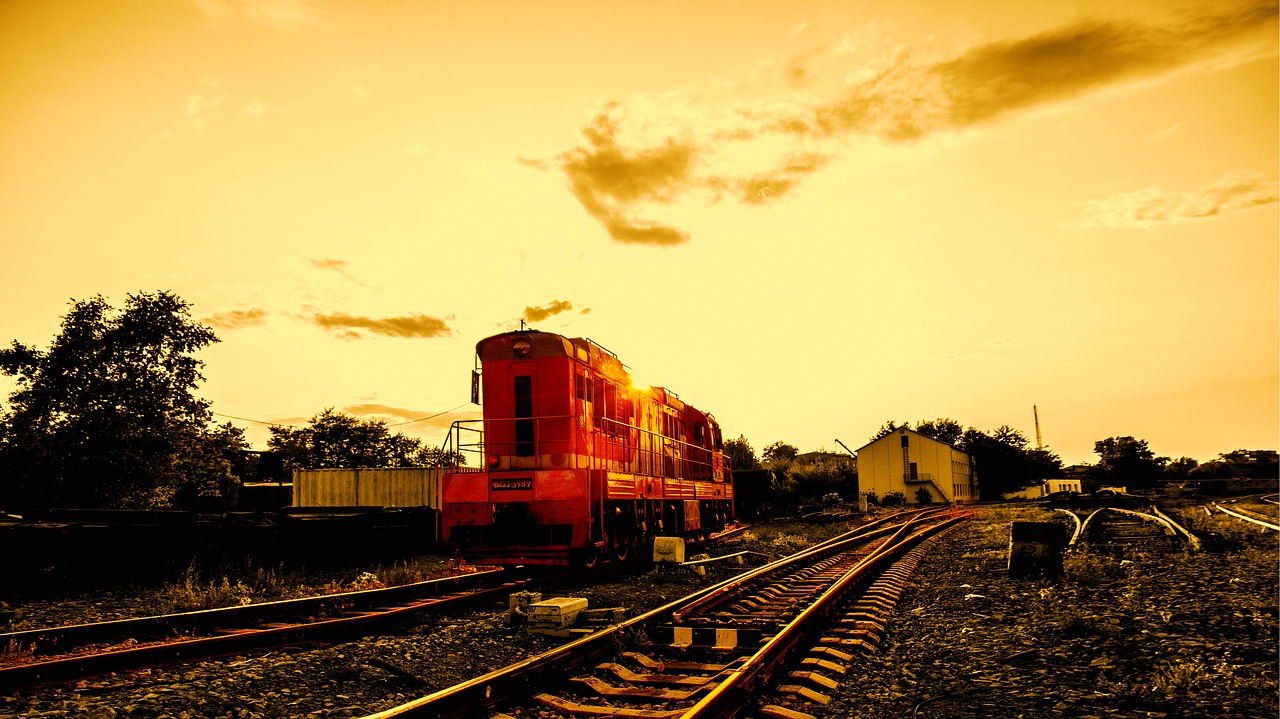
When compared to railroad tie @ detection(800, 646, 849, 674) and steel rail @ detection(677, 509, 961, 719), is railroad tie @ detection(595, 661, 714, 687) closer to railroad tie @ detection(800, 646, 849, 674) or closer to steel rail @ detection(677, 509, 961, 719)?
steel rail @ detection(677, 509, 961, 719)

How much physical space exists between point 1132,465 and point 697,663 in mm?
65721

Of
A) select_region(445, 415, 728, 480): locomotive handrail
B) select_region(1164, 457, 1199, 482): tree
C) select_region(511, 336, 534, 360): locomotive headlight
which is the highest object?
select_region(511, 336, 534, 360): locomotive headlight

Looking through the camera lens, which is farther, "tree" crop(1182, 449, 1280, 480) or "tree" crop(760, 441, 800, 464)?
"tree" crop(760, 441, 800, 464)

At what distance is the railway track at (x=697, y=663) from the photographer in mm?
4953

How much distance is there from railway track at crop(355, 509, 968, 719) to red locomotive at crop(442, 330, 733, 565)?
2886 millimetres

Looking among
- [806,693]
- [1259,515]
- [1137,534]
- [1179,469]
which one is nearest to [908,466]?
[1179,469]

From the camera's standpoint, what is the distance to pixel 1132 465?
2301 inches

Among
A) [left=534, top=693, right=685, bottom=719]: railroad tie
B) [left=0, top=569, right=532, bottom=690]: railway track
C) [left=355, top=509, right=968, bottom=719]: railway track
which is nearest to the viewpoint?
[left=534, top=693, right=685, bottom=719]: railroad tie

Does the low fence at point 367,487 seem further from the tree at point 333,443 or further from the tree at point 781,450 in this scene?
the tree at point 781,450

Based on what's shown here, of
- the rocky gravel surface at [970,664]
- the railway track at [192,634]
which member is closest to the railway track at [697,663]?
the rocky gravel surface at [970,664]

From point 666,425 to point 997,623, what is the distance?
996 cm

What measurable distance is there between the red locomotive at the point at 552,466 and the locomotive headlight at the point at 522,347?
18 mm

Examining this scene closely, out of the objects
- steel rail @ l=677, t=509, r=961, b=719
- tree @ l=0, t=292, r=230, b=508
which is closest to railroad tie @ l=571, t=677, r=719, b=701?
steel rail @ l=677, t=509, r=961, b=719

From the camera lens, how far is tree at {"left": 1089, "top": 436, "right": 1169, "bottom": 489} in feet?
190
